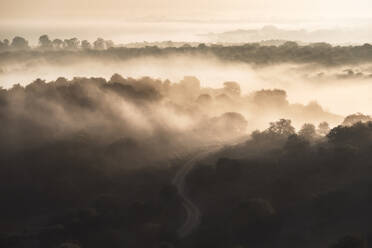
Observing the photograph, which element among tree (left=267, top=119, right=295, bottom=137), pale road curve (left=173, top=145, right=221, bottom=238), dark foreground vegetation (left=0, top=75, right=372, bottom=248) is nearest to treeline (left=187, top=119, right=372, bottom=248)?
tree (left=267, top=119, right=295, bottom=137)

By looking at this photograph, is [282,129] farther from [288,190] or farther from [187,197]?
[187,197]

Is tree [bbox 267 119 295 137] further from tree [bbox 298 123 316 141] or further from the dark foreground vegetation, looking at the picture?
tree [bbox 298 123 316 141]

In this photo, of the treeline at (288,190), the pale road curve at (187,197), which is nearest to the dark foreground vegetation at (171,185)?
the treeline at (288,190)

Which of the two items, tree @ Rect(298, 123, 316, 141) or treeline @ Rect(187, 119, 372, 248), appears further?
tree @ Rect(298, 123, 316, 141)

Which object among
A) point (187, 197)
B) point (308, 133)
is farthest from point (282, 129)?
point (187, 197)

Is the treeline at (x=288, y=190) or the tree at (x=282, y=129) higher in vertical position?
the tree at (x=282, y=129)

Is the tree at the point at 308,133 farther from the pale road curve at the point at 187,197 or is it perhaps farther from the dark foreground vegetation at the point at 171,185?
the pale road curve at the point at 187,197
